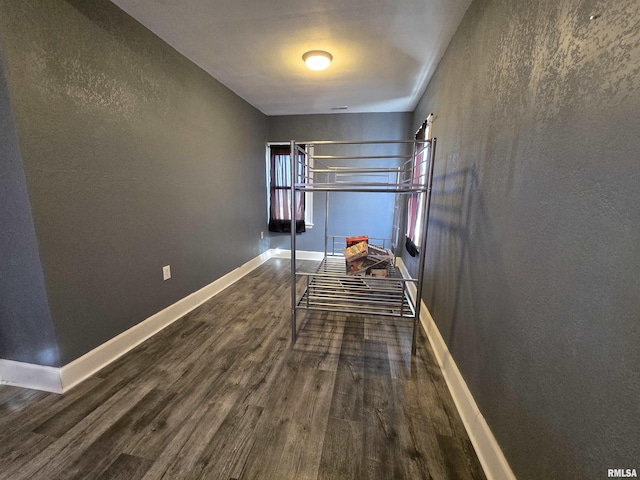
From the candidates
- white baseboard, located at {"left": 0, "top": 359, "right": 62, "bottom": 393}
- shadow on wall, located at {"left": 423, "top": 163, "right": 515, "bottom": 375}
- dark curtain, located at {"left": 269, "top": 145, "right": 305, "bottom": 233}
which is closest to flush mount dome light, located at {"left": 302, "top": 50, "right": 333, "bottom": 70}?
shadow on wall, located at {"left": 423, "top": 163, "right": 515, "bottom": 375}

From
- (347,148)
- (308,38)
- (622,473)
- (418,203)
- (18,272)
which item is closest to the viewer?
(622,473)

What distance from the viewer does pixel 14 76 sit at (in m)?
1.09

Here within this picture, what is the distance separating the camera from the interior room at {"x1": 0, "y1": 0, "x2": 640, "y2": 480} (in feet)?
2.05

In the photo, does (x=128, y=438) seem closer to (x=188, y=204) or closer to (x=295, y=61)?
(x=188, y=204)

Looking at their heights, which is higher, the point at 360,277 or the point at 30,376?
the point at 360,277

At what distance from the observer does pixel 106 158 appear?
1.49 m

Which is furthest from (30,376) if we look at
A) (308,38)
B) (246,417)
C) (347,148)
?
(347,148)

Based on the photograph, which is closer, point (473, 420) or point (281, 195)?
point (473, 420)

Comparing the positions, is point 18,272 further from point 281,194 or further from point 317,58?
point 281,194

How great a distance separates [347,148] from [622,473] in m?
3.63

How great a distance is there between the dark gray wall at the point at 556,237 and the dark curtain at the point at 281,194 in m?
2.83

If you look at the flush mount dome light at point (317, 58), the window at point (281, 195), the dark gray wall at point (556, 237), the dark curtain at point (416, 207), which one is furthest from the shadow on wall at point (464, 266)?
the window at point (281, 195)

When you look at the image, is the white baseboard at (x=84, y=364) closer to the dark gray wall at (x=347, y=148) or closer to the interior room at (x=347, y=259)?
the interior room at (x=347, y=259)

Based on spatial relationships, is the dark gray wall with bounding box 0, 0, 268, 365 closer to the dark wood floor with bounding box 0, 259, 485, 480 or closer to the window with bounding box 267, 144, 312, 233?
the dark wood floor with bounding box 0, 259, 485, 480
